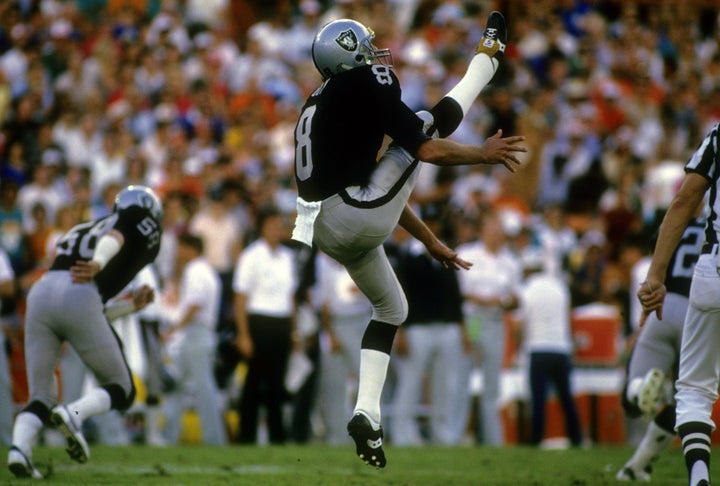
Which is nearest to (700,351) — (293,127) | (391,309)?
(391,309)

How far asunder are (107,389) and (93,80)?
945cm

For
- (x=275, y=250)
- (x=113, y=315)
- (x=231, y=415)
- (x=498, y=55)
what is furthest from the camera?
(x=231, y=415)

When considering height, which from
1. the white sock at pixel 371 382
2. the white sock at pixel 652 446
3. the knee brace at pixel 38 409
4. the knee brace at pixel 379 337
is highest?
the knee brace at pixel 379 337

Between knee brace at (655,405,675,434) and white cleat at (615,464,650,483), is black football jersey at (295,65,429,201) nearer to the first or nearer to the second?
knee brace at (655,405,675,434)

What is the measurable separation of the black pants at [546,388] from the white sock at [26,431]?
651 centimetres

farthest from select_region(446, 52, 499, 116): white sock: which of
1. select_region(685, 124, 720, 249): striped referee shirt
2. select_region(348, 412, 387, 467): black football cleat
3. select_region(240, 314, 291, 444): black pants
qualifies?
select_region(240, 314, 291, 444): black pants

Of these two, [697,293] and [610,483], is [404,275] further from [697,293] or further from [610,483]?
[697,293]

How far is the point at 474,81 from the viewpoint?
7109 millimetres

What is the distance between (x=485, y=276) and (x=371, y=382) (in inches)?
269

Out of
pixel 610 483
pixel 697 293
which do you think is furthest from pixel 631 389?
pixel 697 293

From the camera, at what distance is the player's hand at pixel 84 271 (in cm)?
834

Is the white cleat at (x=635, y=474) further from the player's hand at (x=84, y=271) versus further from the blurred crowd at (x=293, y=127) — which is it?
the blurred crowd at (x=293, y=127)

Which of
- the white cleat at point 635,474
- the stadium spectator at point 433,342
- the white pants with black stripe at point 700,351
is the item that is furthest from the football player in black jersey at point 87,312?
the stadium spectator at point 433,342

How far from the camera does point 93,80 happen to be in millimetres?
17094
